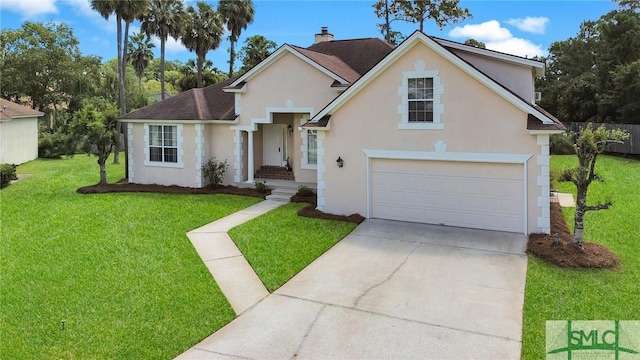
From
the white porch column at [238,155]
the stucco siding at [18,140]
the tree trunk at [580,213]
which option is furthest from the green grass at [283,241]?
the stucco siding at [18,140]

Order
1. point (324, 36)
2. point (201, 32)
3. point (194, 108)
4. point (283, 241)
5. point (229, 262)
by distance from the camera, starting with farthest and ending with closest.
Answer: point (201, 32) → point (324, 36) → point (194, 108) → point (283, 241) → point (229, 262)

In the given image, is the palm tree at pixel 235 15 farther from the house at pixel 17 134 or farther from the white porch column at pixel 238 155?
the white porch column at pixel 238 155

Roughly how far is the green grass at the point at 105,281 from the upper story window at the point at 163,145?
357 cm

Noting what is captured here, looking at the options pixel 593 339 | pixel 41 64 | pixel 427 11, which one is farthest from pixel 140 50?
pixel 593 339

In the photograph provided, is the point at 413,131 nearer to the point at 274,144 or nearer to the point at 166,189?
the point at 274,144

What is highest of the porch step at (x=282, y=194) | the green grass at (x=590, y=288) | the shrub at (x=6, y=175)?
the shrub at (x=6, y=175)

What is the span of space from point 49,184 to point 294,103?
11.9m

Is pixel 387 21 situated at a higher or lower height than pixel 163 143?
higher

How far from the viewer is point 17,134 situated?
93.2 ft

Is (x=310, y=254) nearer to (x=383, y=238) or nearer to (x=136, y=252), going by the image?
(x=383, y=238)

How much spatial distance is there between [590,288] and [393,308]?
3751 mm

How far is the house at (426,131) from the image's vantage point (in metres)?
11.7

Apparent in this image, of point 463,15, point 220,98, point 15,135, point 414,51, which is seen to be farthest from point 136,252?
point 463,15

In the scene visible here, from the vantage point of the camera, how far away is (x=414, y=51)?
41.3ft
